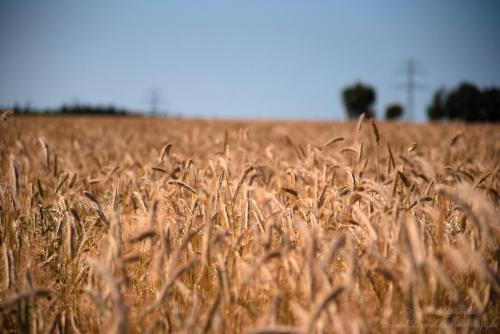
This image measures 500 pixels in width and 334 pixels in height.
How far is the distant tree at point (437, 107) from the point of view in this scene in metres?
69.5

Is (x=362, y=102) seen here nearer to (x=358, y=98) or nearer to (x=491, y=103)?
(x=358, y=98)

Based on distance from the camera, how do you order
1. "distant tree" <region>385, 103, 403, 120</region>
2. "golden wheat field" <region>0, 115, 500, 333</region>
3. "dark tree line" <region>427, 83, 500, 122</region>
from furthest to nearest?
"distant tree" <region>385, 103, 403, 120</region> → "dark tree line" <region>427, 83, 500, 122</region> → "golden wheat field" <region>0, 115, 500, 333</region>

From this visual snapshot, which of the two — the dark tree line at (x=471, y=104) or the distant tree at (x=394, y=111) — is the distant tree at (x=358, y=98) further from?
the dark tree line at (x=471, y=104)

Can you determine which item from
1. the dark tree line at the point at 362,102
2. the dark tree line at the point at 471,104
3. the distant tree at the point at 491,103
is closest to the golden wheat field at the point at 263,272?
the dark tree line at the point at 471,104

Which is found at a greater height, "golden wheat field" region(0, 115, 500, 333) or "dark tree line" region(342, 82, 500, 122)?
"dark tree line" region(342, 82, 500, 122)

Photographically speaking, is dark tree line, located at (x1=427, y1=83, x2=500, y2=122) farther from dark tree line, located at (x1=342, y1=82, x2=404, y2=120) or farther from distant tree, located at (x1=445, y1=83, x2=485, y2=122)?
dark tree line, located at (x1=342, y1=82, x2=404, y2=120)

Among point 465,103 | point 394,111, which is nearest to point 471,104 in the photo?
point 465,103

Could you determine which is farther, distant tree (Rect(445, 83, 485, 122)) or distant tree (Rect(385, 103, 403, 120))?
distant tree (Rect(385, 103, 403, 120))

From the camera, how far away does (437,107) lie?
71.2 meters

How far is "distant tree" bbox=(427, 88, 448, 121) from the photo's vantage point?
Result: 6950 cm

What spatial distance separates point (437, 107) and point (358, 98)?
16.2m

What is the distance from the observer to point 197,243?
2.11 meters

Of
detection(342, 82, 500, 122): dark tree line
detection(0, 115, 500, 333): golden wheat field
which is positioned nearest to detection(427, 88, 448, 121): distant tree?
detection(342, 82, 500, 122): dark tree line

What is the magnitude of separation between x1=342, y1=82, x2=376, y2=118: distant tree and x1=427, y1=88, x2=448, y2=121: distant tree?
491 inches
